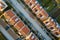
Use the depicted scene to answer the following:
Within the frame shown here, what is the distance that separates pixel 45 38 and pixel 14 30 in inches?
106

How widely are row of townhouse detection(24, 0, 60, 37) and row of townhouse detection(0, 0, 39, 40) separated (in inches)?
59.9

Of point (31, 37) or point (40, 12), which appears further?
point (40, 12)

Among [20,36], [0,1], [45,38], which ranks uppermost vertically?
[0,1]

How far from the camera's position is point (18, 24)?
62.4ft

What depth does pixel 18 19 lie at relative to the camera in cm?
1919

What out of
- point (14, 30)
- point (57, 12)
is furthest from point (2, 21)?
point (57, 12)

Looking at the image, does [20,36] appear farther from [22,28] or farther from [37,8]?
[37,8]

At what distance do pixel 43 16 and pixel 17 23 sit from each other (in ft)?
7.73

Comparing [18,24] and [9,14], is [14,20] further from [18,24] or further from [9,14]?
[9,14]

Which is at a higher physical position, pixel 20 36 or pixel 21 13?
pixel 21 13

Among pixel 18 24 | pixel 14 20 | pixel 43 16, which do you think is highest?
pixel 14 20

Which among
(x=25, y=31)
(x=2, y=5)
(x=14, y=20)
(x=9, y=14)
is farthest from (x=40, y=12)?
(x=2, y=5)

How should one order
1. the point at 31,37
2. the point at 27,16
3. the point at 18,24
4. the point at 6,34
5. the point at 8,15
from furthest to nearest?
the point at 27,16 → the point at 31,37 → the point at 18,24 → the point at 8,15 → the point at 6,34

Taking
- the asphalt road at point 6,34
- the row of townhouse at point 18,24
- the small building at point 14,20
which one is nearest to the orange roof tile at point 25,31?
the row of townhouse at point 18,24
